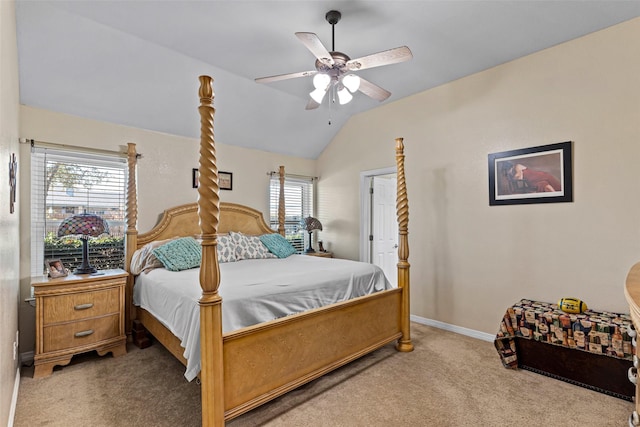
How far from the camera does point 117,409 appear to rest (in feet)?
6.99

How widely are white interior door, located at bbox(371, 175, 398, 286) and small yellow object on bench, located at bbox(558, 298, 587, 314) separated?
2445mm

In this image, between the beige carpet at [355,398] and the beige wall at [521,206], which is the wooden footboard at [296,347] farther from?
the beige wall at [521,206]

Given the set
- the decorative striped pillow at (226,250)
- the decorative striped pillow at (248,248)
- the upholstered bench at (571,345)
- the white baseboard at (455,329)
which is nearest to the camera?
the upholstered bench at (571,345)

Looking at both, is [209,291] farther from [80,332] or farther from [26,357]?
[26,357]

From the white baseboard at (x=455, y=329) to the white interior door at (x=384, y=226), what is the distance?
3.61 ft

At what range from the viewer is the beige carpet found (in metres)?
2.02

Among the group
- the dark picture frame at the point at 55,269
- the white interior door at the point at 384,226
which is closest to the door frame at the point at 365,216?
the white interior door at the point at 384,226

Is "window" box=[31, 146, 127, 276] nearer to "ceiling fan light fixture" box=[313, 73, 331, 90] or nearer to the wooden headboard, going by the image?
the wooden headboard

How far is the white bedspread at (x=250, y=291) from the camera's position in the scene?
79.6 inches

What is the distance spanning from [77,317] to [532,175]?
4331 mm

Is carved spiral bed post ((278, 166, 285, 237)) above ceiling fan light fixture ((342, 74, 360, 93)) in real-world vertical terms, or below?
below

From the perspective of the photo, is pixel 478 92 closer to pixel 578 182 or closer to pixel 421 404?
pixel 578 182

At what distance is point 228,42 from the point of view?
2.83 meters

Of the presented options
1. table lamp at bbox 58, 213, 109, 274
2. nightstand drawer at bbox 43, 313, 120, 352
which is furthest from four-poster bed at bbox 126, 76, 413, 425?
table lamp at bbox 58, 213, 109, 274
